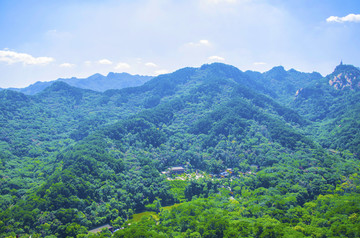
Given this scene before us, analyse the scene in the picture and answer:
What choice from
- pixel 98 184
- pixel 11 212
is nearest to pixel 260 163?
pixel 98 184

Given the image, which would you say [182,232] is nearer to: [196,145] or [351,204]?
[351,204]

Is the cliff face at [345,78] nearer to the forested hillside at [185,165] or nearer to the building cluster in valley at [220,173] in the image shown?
the forested hillside at [185,165]

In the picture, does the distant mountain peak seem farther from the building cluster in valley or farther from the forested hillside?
the building cluster in valley

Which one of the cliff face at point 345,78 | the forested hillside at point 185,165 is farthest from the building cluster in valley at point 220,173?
the cliff face at point 345,78

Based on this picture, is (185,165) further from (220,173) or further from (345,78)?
(345,78)

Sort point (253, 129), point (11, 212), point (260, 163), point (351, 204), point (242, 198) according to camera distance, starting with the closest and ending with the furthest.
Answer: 1. point (351, 204)
2. point (11, 212)
3. point (242, 198)
4. point (260, 163)
5. point (253, 129)

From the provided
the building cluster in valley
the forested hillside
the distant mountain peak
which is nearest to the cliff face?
the distant mountain peak

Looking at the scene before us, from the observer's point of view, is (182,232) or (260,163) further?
(260,163)
